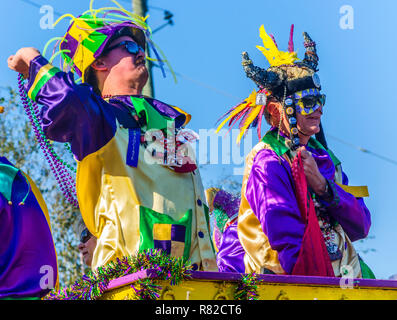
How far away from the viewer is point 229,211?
4.26m

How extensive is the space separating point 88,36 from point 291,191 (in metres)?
1.18

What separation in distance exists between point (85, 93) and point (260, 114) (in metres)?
1.10

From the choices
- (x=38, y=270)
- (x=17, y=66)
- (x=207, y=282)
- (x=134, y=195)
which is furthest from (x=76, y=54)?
(x=207, y=282)

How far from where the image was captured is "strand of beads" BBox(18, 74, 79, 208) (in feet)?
10.8

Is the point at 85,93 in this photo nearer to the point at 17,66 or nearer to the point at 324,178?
the point at 17,66

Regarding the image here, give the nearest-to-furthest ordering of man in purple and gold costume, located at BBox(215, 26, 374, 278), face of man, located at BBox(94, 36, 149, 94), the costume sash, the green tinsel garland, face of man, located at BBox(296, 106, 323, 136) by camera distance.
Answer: the green tinsel garland
the costume sash
man in purple and gold costume, located at BBox(215, 26, 374, 278)
face of man, located at BBox(94, 36, 149, 94)
face of man, located at BBox(296, 106, 323, 136)

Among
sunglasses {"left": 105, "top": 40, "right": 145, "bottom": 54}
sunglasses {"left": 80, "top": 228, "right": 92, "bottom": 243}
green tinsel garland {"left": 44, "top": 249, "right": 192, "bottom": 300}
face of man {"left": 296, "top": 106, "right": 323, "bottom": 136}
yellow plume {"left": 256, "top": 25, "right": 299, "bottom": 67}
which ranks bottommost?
green tinsel garland {"left": 44, "top": 249, "right": 192, "bottom": 300}

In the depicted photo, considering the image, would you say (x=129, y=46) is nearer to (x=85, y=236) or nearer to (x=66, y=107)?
(x=66, y=107)

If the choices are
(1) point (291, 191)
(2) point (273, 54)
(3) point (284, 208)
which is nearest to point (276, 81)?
(2) point (273, 54)

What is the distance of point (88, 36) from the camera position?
3439 millimetres

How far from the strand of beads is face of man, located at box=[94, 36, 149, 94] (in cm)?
37

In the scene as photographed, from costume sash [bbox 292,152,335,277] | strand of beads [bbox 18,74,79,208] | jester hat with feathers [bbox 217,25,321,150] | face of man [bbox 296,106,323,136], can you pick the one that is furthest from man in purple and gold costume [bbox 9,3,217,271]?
face of man [bbox 296,106,323,136]

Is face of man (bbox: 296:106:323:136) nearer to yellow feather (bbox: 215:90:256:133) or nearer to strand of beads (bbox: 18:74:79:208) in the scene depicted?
yellow feather (bbox: 215:90:256:133)
